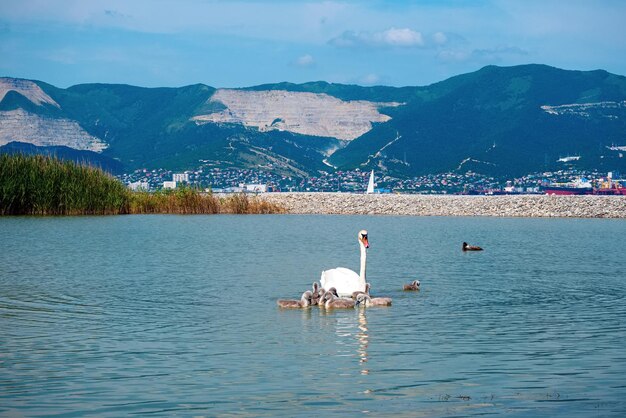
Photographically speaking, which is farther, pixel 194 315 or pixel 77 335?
pixel 194 315

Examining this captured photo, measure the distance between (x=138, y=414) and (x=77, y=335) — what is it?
19.6 ft

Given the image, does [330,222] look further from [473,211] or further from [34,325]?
[34,325]

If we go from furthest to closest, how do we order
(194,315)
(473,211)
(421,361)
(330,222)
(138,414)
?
1. (473,211)
2. (330,222)
3. (194,315)
4. (421,361)
5. (138,414)

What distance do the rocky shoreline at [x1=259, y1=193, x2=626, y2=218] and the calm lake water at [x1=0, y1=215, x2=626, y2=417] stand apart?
36976mm

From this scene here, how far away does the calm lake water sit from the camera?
12461 mm

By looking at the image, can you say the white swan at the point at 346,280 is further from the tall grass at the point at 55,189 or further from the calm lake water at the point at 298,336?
the tall grass at the point at 55,189

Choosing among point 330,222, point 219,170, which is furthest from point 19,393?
point 219,170

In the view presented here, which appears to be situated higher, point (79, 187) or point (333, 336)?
point (79, 187)

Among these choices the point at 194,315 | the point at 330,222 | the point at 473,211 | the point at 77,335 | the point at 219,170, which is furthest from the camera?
the point at 219,170

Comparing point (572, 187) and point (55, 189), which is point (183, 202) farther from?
point (572, 187)

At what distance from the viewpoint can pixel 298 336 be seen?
17469 millimetres

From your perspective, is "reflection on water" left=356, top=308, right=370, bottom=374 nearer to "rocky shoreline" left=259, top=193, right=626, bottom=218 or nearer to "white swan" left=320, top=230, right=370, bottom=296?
"white swan" left=320, top=230, right=370, bottom=296

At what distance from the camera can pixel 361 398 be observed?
12508 mm

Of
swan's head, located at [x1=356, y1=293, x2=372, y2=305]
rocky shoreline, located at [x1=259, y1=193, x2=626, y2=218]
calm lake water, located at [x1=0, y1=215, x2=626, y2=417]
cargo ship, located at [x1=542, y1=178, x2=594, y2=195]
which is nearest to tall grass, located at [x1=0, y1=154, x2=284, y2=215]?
rocky shoreline, located at [x1=259, y1=193, x2=626, y2=218]
